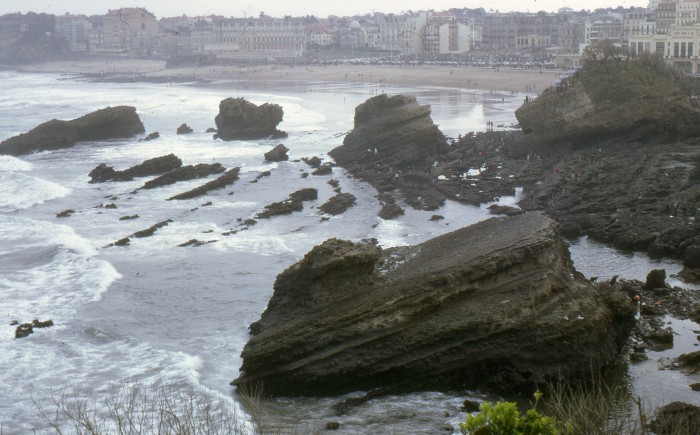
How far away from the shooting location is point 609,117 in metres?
36.1

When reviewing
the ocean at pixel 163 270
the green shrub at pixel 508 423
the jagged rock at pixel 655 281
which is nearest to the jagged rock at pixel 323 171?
the ocean at pixel 163 270

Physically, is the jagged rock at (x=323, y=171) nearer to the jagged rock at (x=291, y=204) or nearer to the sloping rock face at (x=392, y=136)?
the sloping rock face at (x=392, y=136)

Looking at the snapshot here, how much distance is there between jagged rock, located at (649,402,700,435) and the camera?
10969mm

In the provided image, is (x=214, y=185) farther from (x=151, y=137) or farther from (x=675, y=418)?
(x=675, y=418)

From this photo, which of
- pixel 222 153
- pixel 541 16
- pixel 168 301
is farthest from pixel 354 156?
pixel 541 16

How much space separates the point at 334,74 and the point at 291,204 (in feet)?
258

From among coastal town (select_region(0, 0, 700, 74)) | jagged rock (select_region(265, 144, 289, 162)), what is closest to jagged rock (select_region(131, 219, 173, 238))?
jagged rock (select_region(265, 144, 289, 162))

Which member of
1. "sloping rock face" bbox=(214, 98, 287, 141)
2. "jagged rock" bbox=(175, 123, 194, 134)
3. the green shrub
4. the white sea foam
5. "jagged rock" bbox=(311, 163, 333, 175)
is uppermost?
the green shrub

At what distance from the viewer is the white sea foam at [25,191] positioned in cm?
3209

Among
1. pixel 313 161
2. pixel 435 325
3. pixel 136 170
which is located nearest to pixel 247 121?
pixel 313 161

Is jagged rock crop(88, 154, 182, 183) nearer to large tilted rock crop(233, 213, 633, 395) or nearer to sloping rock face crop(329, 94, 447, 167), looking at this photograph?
sloping rock face crop(329, 94, 447, 167)

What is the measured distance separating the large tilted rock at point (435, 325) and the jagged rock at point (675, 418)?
62.4 inches

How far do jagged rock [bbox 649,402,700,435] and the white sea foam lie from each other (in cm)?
2530

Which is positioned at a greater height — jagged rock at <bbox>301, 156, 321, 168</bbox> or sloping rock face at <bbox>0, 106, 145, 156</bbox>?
sloping rock face at <bbox>0, 106, 145, 156</bbox>
